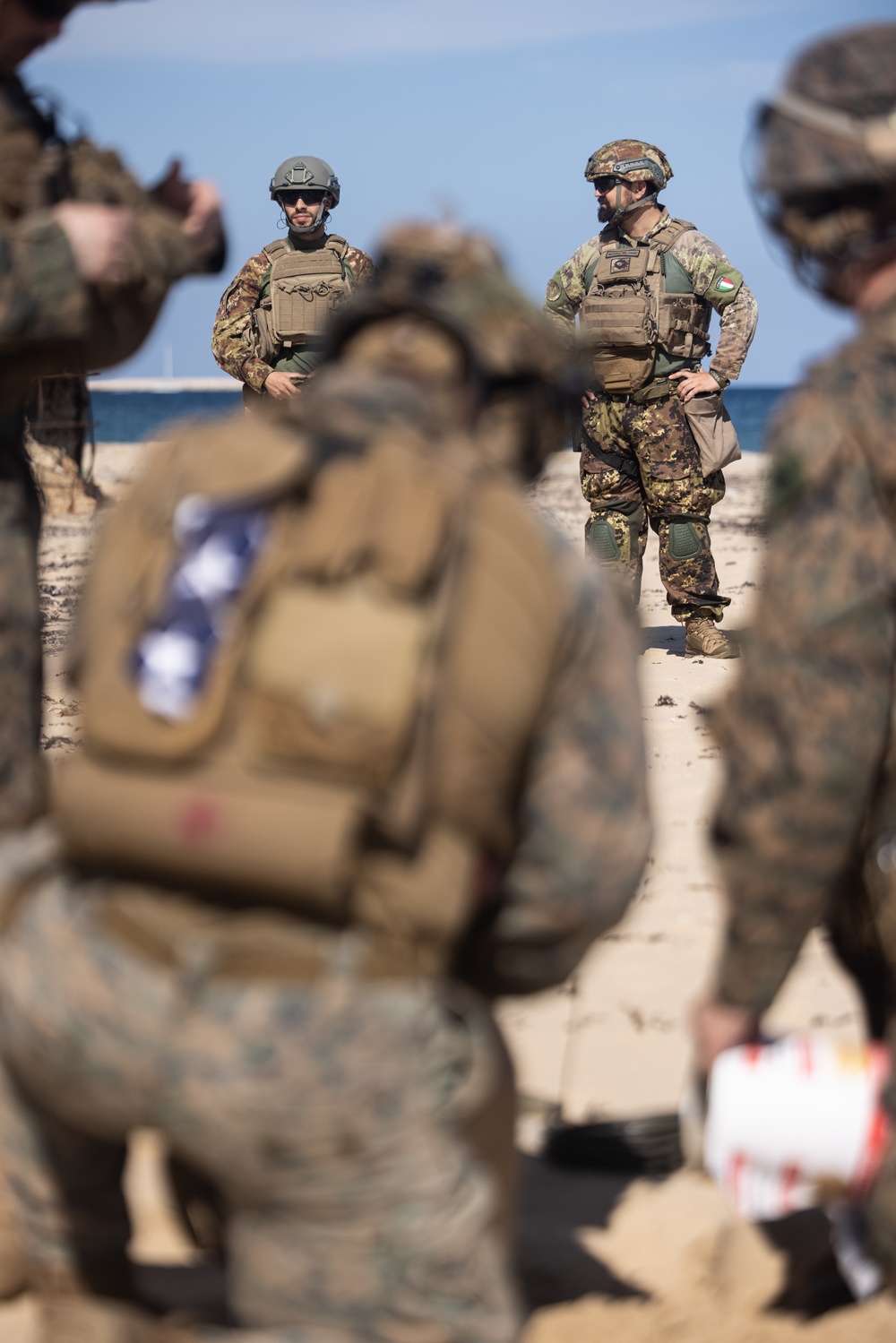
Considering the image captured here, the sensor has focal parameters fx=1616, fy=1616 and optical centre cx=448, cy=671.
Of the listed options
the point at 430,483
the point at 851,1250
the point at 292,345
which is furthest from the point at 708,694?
the point at 430,483

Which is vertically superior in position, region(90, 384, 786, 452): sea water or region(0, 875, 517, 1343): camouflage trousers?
region(90, 384, 786, 452): sea water

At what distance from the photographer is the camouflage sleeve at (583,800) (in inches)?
85.0

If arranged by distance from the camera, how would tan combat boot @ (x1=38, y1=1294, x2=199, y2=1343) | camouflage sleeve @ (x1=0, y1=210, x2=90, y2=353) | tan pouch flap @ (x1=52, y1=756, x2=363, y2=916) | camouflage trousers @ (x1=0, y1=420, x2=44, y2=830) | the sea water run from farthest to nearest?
the sea water → camouflage trousers @ (x1=0, y1=420, x2=44, y2=830) → camouflage sleeve @ (x1=0, y1=210, x2=90, y2=353) → tan combat boot @ (x1=38, y1=1294, x2=199, y2=1343) → tan pouch flap @ (x1=52, y1=756, x2=363, y2=916)

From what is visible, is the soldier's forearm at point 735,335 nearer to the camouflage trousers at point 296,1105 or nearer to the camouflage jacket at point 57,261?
the camouflage jacket at point 57,261

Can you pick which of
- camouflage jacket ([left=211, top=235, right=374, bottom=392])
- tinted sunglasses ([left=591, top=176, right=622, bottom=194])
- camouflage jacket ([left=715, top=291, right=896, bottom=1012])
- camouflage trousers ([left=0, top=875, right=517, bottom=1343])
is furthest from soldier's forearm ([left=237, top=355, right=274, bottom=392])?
camouflage trousers ([left=0, top=875, right=517, bottom=1343])

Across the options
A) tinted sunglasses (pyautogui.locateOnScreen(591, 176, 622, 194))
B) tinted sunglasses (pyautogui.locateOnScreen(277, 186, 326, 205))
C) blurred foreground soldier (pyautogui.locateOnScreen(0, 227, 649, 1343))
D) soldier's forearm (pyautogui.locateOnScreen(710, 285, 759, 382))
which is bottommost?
blurred foreground soldier (pyautogui.locateOnScreen(0, 227, 649, 1343))

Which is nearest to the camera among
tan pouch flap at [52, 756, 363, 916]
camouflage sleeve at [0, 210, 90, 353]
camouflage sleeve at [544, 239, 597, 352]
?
tan pouch flap at [52, 756, 363, 916]

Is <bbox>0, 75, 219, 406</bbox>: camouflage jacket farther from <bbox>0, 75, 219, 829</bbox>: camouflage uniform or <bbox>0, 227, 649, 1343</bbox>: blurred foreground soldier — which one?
<bbox>0, 227, 649, 1343</bbox>: blurred foreground soldier

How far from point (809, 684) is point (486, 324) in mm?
690

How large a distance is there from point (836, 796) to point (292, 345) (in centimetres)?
739

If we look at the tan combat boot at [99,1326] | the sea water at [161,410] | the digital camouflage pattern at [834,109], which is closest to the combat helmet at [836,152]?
the digital camouflage pattern at [834,109]

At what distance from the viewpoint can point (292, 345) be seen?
30.4 ft

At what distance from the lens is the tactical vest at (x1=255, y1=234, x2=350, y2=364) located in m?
9.05

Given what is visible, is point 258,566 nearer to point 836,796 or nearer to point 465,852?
point 465,852
